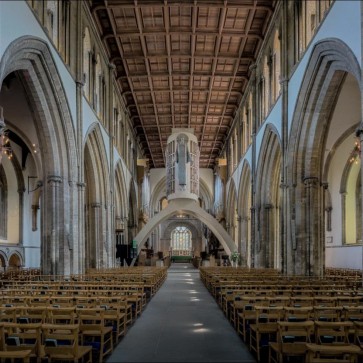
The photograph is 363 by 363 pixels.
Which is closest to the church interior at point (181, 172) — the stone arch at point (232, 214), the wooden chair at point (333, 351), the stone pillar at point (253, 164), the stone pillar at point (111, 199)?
the wooden chair at point (333, 351)

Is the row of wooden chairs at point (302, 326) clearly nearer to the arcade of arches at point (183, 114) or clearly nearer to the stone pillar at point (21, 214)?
the arcade of arches at point (183, 114)

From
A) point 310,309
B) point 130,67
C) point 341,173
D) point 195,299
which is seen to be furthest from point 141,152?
point 310,309

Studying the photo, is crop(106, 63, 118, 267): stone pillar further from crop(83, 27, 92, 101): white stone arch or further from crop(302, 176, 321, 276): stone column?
crop(302, 176, 321, 276): stone column

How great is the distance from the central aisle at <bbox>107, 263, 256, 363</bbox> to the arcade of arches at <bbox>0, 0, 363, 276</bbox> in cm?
516

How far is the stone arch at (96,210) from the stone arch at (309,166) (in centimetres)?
971

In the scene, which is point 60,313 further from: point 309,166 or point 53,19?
point 309,166

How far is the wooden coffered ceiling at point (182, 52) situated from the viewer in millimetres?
20453

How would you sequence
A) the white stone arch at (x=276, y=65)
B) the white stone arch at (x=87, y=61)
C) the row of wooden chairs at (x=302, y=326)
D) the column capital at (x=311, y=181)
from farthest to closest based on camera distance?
the white stone arch at (x=276, y=65) → the white stone arch at (x=87, y=61) → the column capital at (x=311, y=181) → the row of wooden chairs at (x=302, y=326)

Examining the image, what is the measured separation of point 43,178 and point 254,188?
12442mm

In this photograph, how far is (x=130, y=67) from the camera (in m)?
26.4

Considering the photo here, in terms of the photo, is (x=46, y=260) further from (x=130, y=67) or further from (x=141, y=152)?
(x=141, y=152)

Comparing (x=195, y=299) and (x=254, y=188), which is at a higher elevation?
(x=254, y=188)

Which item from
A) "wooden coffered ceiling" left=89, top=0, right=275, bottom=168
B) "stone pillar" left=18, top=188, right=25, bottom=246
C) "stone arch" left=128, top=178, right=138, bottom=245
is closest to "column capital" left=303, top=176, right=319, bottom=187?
"wooden coffered ceiling" left=89, top=0, right=275, bottom=168

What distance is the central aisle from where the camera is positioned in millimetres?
7172
